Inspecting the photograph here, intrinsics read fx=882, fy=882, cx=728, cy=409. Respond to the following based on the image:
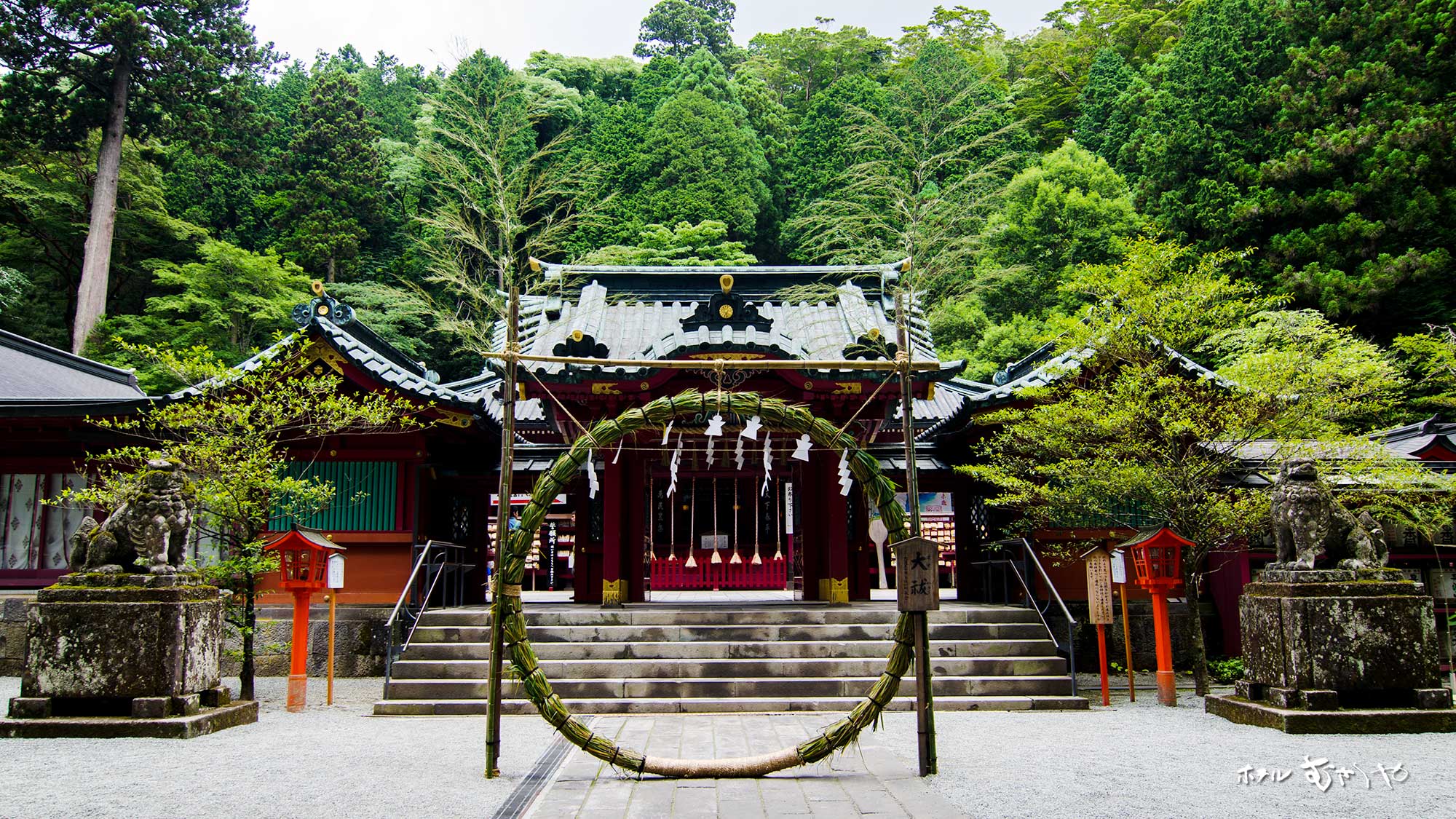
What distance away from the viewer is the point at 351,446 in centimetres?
1395

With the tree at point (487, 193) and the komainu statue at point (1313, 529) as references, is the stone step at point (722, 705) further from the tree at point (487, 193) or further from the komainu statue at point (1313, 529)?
the tree at point (487, 193)

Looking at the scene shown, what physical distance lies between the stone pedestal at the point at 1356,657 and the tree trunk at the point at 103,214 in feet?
95.3

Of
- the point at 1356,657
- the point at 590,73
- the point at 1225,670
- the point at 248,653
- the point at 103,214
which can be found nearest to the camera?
the point at 1356,657

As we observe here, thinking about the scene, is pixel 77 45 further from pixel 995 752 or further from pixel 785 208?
pixel 995 752

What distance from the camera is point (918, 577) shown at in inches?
254

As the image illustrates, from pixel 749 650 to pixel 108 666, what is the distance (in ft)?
21.6

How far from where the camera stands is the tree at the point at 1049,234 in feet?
84.9

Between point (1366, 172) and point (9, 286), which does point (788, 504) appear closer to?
point (1366, 172)

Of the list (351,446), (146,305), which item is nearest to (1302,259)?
(351,446)

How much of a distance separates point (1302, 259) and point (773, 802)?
2314 cm

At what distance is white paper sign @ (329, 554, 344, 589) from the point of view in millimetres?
10266

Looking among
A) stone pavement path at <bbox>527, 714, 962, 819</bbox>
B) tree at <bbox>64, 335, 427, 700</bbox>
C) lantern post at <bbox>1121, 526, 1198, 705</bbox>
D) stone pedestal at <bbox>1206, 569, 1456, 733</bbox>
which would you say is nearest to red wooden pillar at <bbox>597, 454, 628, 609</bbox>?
tree at <bbox>64, 335, 427, 700</bbox>

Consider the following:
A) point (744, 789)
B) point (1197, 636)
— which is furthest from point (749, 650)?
point (1197, 636)

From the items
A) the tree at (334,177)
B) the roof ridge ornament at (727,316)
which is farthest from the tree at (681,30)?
the roof ridge ornament at (727,316)
